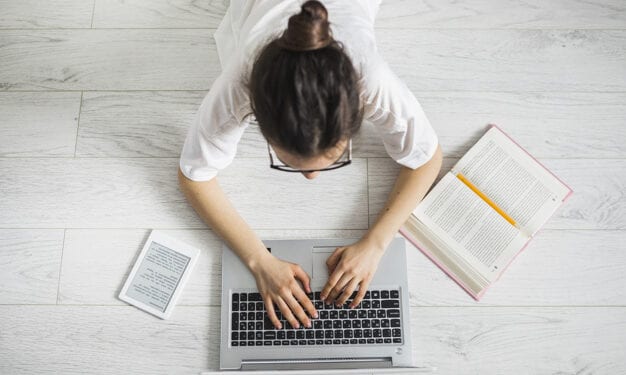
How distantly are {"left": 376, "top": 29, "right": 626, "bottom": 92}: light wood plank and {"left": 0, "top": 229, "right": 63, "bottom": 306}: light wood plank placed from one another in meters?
0.91

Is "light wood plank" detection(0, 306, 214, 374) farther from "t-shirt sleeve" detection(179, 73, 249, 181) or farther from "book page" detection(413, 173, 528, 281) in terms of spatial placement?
"book page" detection(413, 173, 528, 281)

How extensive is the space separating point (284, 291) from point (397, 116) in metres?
0.43

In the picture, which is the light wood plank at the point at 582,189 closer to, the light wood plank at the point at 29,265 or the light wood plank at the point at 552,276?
the light wood plank at the point at 552,276

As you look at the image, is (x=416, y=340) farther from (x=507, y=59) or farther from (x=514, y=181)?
(x=507, y=59)

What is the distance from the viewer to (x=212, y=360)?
43.7 inches

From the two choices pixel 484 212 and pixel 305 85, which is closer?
pixel 305 85

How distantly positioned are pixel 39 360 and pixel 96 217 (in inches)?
12.9

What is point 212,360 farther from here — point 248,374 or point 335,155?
point 335,155

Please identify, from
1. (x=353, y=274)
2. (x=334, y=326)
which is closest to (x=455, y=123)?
(x=353, y=274)

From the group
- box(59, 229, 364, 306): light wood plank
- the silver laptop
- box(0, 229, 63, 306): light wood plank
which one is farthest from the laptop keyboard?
box(0, 229, 63, 306): light wood plank

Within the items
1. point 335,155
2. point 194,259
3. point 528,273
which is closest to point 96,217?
point 194,259

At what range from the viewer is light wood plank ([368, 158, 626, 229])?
1178 mm

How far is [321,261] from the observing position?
3.70ft

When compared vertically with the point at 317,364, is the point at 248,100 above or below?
above
